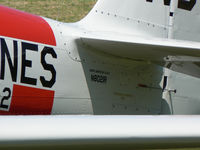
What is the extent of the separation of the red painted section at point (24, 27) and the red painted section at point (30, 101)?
42cm

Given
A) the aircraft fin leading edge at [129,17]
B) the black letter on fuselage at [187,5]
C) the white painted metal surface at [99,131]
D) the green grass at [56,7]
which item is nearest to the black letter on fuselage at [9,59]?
the aircraft fin leading edge at [129,17]

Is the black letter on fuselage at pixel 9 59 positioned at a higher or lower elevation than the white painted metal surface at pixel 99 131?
lower

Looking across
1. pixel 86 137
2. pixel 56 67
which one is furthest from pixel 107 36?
pixel 86 137

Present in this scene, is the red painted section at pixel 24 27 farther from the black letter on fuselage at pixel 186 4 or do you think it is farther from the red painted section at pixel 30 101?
the black letter on fuselage at pixel 186 4

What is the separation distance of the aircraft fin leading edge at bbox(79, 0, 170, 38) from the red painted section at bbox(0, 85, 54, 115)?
902 mm

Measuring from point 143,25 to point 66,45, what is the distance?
0.96 m

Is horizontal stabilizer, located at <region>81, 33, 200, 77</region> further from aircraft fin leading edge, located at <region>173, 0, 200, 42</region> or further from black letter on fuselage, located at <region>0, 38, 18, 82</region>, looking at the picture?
black letter on fuselage, located at <region>0, 38, 18, 82</region>

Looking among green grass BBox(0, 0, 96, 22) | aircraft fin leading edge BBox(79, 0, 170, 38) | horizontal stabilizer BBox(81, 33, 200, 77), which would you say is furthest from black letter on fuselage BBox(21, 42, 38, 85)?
green grass BBox(0, 0, 96, 22)

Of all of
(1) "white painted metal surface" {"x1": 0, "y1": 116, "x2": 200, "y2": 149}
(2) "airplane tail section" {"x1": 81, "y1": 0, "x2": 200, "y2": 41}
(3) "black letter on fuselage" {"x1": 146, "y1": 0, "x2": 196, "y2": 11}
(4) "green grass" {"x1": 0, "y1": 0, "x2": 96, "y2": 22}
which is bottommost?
→ (4) "green grass" {"x1": 0, "y1": 0, "x2": 96, "y2": 22}

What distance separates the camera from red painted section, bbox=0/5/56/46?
4141mm

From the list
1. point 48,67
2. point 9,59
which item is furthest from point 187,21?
point 9,59

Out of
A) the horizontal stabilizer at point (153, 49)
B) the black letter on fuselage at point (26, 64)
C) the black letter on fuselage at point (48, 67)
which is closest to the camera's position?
the horizontal stabilizer at point (153, 49)

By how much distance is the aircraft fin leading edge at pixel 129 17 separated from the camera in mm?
4949

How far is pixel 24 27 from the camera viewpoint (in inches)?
168
